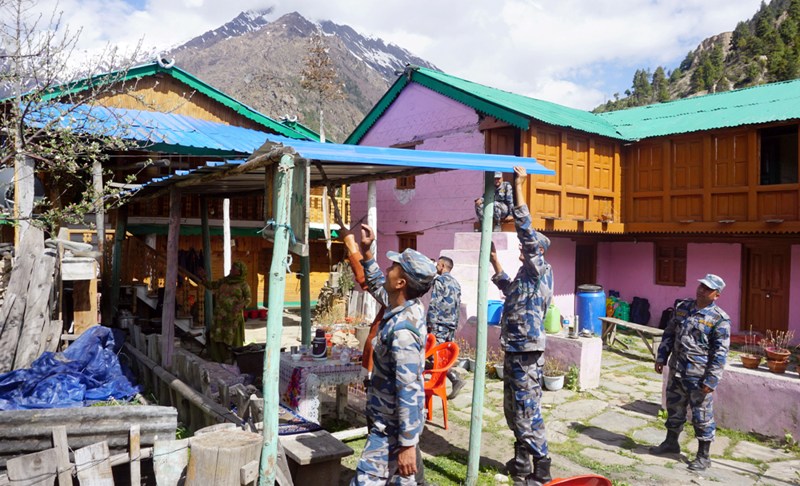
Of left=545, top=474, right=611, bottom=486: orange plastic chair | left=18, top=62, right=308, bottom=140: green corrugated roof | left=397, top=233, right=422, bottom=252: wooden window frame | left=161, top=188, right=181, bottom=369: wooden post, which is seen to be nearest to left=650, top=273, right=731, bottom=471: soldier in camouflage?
left=545, top=474, right=611, bottom=486: orange plastic chair

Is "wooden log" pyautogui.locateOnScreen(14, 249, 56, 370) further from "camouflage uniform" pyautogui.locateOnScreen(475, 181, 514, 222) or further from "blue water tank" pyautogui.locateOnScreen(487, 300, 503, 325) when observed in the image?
"blue water tank" pyautogui.locateOnScreen(487, 300, 503, 325)

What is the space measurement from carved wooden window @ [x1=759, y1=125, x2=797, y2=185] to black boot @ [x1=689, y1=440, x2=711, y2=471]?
10119 millimetres

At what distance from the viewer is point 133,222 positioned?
44.2 feet

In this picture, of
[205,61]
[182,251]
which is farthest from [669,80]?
[205,61]

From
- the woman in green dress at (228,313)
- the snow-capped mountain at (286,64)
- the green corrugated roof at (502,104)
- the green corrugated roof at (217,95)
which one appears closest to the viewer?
the woman in green dress at (228,313)

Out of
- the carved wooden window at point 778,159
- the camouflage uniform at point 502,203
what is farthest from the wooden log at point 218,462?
the carved wooden window at point 778,159

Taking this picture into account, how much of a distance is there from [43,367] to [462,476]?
422 cm

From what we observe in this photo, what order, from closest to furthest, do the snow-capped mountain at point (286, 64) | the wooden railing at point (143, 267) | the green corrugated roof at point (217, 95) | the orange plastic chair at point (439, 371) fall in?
the orange plastic chair at point (439, 371), the wooden railing at point (143, 267), the green corrugated roof at point (217, 95), the snow-capped mountain at point (286, 64)

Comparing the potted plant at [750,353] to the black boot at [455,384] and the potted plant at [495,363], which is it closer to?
the potted plant at [495,363]

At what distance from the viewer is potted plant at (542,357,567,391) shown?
810 cm

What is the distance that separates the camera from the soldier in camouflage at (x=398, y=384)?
127 inches

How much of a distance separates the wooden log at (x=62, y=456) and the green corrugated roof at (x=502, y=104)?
10.2 metres

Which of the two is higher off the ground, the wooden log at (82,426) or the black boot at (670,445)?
the wooden log at (82,426)

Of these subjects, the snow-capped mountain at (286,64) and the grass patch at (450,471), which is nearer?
the grass patch at (450,471)
